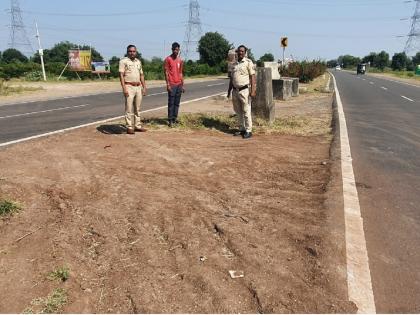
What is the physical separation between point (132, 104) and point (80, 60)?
3146 centimetres

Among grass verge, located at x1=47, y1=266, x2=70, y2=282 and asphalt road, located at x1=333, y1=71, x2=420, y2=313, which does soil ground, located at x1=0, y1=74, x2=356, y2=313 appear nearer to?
grass verge, located at x1=47, y1=266, x2=70, y2=282

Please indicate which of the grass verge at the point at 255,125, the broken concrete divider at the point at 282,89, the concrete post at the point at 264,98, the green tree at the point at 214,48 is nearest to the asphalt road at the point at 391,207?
the grass verge at the point at 255,125

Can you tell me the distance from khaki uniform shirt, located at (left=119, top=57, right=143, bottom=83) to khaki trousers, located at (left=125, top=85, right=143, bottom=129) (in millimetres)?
168

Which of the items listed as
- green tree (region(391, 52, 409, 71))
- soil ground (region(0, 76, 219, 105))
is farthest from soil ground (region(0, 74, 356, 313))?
green tree (region(391, 52, 409, 71))

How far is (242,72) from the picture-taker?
27.8 feet

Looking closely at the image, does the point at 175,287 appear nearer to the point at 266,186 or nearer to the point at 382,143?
the point at 266,186

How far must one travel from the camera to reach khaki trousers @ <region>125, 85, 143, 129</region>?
8516 millimetres

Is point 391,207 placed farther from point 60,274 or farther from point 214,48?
point 214,48

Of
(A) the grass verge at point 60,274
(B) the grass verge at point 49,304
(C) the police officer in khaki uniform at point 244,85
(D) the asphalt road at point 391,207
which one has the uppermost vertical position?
(C) the police officer in khaki uniform at point 244,85

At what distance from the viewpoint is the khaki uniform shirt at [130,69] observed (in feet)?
27.3

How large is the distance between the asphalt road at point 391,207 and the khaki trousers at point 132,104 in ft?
14.6

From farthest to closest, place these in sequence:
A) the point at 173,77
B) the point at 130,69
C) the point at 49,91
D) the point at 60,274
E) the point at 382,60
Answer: the point at 382,60, the point at 49,91, the point at 173,77, the point at 130,69, the point at 60,274

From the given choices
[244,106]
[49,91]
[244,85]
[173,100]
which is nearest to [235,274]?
[244,106]

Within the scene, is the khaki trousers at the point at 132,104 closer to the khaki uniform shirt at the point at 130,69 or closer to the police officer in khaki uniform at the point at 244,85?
the khaki uniform shirt at the point at 130,69
